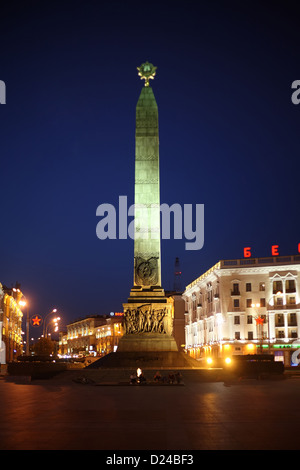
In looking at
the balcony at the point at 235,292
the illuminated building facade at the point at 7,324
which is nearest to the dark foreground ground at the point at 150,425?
the balcony at the point at 235,292

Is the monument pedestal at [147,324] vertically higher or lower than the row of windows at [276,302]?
lower

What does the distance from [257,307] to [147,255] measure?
1308 inches

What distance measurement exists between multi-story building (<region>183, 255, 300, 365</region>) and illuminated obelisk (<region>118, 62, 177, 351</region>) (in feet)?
94.4

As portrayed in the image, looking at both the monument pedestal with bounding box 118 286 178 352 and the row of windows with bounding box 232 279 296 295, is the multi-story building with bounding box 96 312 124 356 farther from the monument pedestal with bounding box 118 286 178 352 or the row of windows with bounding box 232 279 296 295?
the monument pedestal with bounding box 118 286 178 352

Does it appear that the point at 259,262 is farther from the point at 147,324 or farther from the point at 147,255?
the point at 147,324

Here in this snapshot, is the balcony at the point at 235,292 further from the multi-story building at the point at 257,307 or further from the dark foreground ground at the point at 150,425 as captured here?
the dark foreground ground at the point at 150,425

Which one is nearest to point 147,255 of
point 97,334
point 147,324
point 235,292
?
point 147,324

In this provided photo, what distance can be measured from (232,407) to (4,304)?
83.8m

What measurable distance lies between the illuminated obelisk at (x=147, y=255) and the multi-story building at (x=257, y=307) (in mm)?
28759

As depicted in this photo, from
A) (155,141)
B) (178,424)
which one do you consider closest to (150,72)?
(155,141)

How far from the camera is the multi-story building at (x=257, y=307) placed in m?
71.6

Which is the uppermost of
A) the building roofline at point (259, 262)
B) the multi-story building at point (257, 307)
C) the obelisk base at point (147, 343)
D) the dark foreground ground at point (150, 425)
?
the building roofline at point (259, 262)

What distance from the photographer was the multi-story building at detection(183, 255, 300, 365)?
71625mm

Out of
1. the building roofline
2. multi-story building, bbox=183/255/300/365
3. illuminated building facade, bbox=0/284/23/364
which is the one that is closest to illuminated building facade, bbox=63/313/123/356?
illuminated building facade, bbox=0/284/23/364
